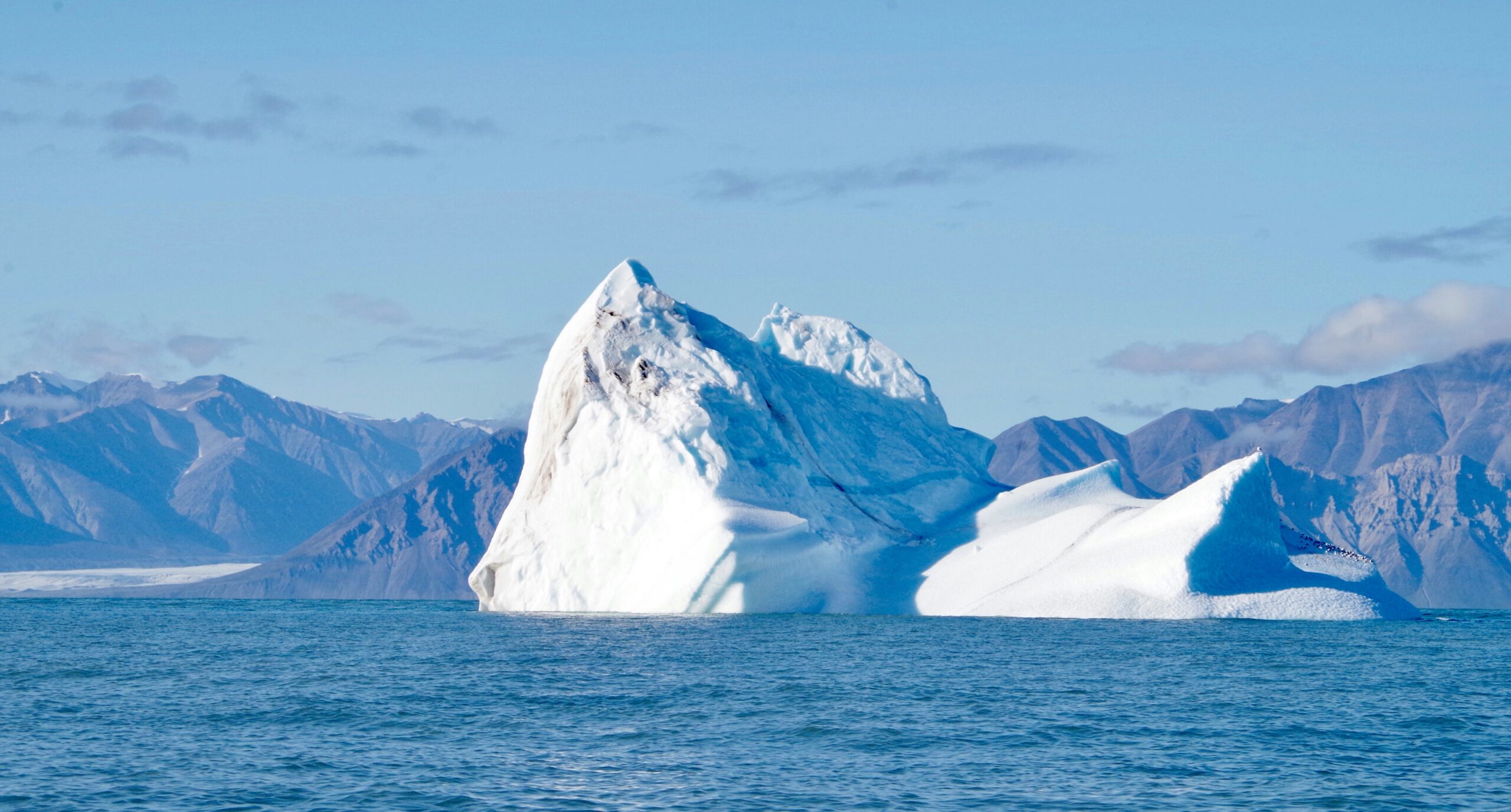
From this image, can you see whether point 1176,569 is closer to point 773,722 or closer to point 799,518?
point 799,518

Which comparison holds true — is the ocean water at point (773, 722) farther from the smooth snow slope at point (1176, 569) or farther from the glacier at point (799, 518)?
the glacier at point (799, 518)

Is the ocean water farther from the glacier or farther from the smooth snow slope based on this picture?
the glacier

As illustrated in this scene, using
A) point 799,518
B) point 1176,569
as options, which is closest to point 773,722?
point 1176,569

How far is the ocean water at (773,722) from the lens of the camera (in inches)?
1065

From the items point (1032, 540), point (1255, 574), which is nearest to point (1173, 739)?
point (1255, 574)

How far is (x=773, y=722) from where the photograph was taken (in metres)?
34.6

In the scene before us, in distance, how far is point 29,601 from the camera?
470 feet

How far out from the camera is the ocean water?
88.7ft

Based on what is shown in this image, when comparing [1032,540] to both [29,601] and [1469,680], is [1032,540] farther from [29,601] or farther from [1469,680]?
[29,601]

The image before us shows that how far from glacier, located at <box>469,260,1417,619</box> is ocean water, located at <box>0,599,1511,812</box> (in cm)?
236

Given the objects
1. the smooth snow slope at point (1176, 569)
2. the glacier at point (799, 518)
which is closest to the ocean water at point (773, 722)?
the smooth snow slope at point (1176, 569)

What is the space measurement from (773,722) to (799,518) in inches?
1142

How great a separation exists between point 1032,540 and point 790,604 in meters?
9.60

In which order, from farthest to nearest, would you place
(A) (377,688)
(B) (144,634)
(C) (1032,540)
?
(B) (144,634), (C) (1032,540), (A) (377,688)
